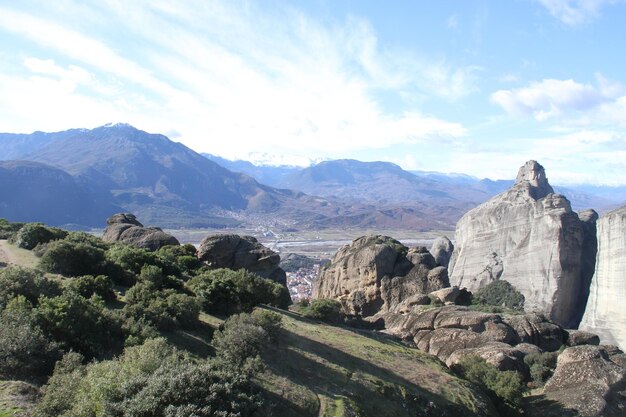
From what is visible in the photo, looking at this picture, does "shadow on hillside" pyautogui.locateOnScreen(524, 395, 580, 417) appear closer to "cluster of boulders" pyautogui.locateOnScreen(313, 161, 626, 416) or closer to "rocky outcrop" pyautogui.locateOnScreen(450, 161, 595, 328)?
"cluster of boulders" pyautogui.locateOnScreen(313, 161, 626, 416)

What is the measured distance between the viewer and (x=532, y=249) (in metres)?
71.8

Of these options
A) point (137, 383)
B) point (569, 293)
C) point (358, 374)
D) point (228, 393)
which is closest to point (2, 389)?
point (137, 383)

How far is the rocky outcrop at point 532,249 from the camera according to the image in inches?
2653

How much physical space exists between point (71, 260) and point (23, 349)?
1519cm

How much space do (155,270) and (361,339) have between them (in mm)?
12413

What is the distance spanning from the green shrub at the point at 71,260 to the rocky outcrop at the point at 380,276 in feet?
93.5

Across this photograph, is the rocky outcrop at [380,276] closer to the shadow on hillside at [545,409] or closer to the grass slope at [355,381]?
the grass slope at [355,381]

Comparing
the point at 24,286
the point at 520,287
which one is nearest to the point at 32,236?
the point at 24,286

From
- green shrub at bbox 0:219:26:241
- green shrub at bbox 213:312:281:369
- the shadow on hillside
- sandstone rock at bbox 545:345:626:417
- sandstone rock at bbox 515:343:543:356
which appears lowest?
the shadow on hillside

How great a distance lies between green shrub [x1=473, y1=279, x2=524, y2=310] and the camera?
6806cm

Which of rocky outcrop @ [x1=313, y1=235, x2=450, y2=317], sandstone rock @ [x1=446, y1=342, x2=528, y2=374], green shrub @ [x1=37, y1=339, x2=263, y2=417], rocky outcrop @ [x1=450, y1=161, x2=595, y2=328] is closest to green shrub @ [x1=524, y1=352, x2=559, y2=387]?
sandstone rock @ [x1=446, y1=342, x2=528, y2=374]

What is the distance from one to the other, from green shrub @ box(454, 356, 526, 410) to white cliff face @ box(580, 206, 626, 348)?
4244 centimetres

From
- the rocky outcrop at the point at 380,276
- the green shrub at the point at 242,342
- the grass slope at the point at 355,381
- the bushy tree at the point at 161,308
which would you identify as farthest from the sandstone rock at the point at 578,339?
the bushy tree at the point at 161,308

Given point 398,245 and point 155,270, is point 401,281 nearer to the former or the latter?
point 398,245
